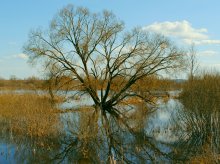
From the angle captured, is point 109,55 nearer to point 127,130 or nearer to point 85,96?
point 85,96

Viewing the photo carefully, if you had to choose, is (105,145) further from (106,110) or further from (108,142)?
(106,110)

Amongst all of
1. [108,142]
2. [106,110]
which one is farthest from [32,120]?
[106,110]

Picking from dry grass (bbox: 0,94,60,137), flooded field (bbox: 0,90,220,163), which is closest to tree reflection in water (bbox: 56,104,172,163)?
flooded field (bbox: 0,90,220,163)

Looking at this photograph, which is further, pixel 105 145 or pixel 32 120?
pixel 32 120

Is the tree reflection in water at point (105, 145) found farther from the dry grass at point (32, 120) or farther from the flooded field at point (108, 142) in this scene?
the dry grass at point (32, 120)

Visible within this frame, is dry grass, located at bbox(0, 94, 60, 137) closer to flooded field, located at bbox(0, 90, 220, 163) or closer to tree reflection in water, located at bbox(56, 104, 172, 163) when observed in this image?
flooded field, located at bbox(0, 90, 220, 163)

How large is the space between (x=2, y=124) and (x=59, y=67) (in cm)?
1057

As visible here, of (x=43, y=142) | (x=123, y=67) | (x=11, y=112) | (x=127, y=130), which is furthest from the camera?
(x=123, y=67)

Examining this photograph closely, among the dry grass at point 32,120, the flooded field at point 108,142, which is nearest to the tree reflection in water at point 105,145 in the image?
the flooded field at point 108,142

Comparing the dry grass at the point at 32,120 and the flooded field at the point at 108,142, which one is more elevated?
the dry grass at the point at 32,120

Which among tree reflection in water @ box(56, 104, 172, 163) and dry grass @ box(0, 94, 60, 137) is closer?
tree reflection in water @ box(56, 104, 172, 163)

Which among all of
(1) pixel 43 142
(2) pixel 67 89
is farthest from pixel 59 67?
(1) pixel 43 142

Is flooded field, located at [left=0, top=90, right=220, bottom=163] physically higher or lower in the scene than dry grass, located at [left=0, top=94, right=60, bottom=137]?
lower

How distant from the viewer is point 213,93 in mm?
13875
